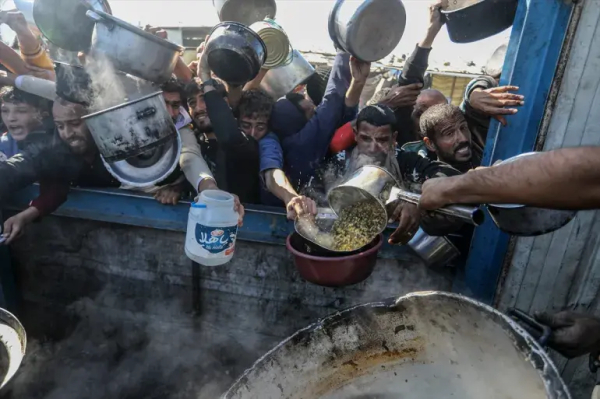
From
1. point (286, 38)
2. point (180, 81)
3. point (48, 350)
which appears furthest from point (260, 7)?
point (48, 350)

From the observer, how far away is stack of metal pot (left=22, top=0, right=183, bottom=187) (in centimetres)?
248

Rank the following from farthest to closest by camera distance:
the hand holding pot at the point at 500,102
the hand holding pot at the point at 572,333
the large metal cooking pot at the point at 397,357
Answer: the hand holding pot at the point at 500,102 < the hand holding pot at the point at 572,333 < the large metal cooking pot at the point at 397,357

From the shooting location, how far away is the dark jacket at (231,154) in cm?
284

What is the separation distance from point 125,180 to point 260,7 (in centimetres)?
222

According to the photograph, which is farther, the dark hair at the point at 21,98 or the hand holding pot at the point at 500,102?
the dark hair at the point at 21,98

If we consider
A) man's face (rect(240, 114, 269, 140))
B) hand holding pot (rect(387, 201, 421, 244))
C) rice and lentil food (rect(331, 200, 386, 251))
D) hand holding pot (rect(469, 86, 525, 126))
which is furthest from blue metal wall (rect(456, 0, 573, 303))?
man's face (rect(240, 114, 269, 140))

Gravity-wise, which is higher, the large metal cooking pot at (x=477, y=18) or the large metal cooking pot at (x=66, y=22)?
the large metal cooking pot at (x=477, y=18)

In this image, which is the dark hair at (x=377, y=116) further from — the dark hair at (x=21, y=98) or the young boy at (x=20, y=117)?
the dark hair at (x=21, y=98)

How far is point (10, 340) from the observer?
227cm

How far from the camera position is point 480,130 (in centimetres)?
300

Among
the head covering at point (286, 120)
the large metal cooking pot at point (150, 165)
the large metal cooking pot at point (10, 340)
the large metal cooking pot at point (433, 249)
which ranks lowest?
the large metal cooking pot at point (10, 340)

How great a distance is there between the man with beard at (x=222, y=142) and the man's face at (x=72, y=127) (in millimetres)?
720

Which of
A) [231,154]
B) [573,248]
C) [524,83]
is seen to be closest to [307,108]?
[231,154]

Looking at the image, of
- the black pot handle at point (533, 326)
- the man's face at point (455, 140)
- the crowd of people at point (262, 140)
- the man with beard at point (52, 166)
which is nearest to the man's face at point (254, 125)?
the crowd of people at point (262, 140)
